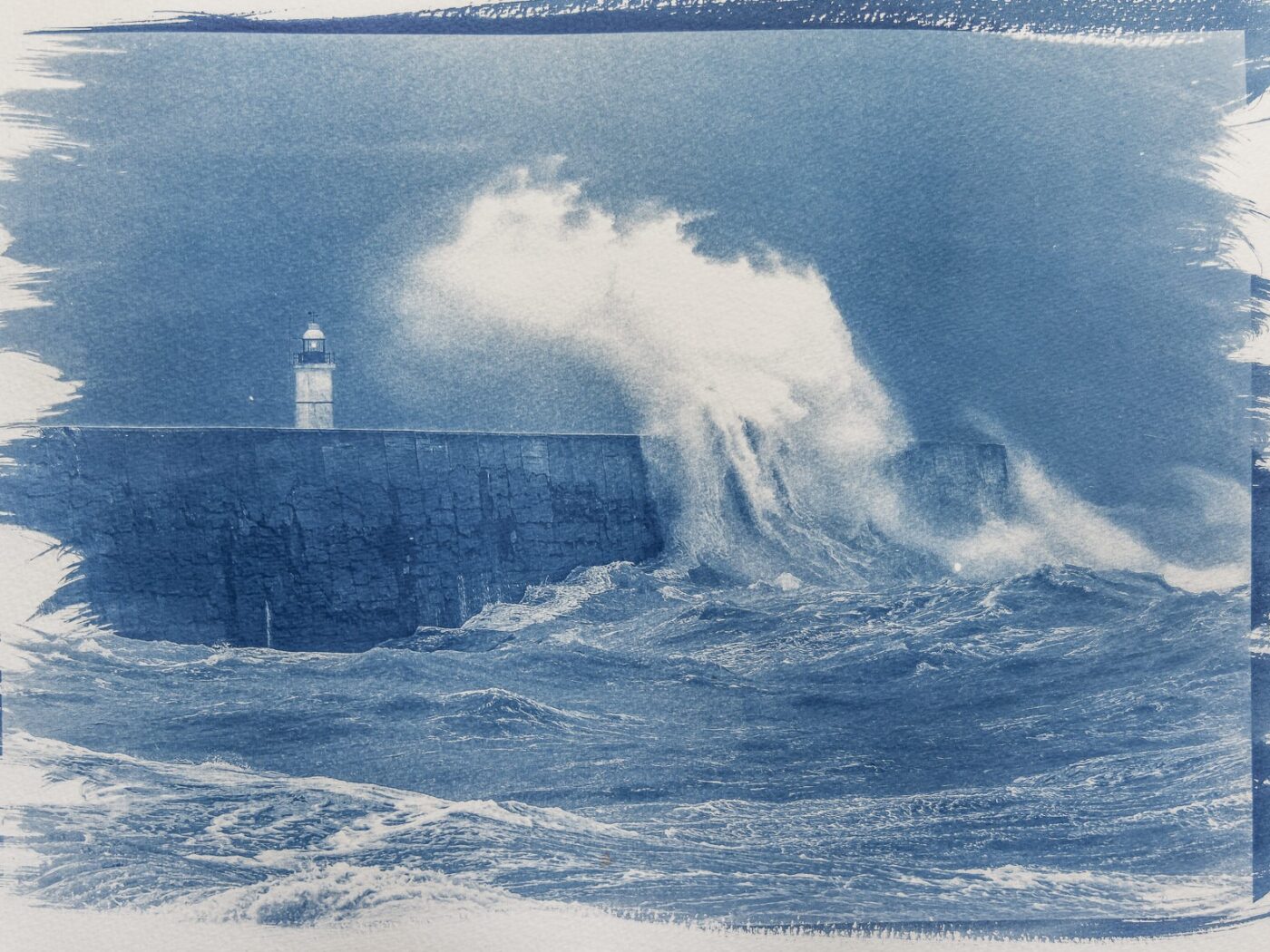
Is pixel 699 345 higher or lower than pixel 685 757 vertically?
higher

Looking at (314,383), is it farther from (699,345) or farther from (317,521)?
(699,345)

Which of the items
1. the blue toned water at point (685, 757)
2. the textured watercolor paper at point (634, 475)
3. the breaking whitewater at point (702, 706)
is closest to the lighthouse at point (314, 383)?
the textured watercolor paper at point (634, 475)

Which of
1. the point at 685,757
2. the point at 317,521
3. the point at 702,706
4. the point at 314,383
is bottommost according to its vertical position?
the point at 685,757

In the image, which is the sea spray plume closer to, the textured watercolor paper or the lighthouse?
the textured watercolor paper

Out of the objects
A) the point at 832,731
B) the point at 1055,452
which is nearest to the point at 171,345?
the point at 832,731

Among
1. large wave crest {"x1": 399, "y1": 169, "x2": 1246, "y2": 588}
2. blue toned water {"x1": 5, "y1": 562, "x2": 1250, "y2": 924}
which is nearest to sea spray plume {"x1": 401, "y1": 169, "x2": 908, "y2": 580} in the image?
large wave crest {"x1": 399, "y1": 169, "x2": 1246, "y2": 588}

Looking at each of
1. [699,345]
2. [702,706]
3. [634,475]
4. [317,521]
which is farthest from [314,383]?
[702,706]
